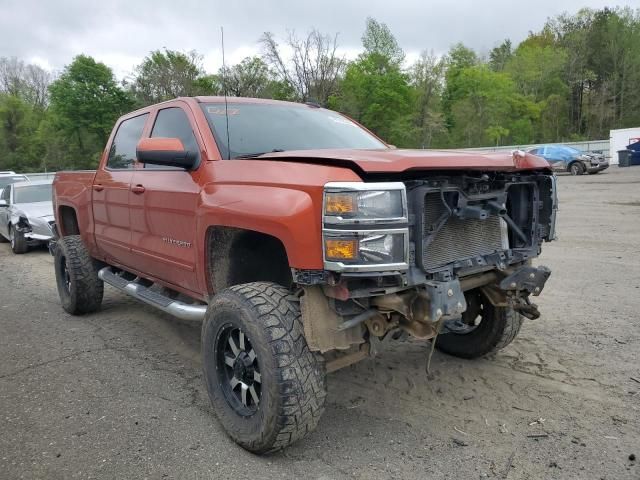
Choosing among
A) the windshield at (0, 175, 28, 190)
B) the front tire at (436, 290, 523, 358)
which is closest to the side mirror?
the front tire at (436, 290, 523, 358)

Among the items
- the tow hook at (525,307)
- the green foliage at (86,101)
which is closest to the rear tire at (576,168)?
the tow hook at (525,307)

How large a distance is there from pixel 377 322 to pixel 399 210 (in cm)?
72

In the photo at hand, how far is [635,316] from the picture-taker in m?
4.79

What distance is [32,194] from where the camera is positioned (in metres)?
11.4

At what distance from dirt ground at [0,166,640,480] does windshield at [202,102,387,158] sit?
1712 millimetres

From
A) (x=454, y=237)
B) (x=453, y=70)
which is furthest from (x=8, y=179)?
(x=453, y=70)

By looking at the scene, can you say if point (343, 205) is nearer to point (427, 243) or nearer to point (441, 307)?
point (427, 243)

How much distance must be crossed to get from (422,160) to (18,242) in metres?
10.3

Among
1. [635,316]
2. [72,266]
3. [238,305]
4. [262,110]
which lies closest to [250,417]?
[238,305]

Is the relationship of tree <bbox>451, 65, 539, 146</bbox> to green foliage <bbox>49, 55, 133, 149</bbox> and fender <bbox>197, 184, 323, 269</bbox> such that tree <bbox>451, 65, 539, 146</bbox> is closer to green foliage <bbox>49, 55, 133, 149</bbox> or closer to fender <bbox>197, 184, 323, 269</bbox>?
green foliage <bbox>49, 55, 133, 149</bbox>

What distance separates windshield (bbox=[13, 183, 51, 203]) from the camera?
11281 mm

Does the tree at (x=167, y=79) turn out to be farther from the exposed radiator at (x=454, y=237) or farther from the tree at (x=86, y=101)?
the exposed radiator at (x=454, y=237)

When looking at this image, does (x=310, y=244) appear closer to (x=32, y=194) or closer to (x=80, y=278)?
(x=80, y=278)

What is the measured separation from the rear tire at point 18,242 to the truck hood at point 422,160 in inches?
365
